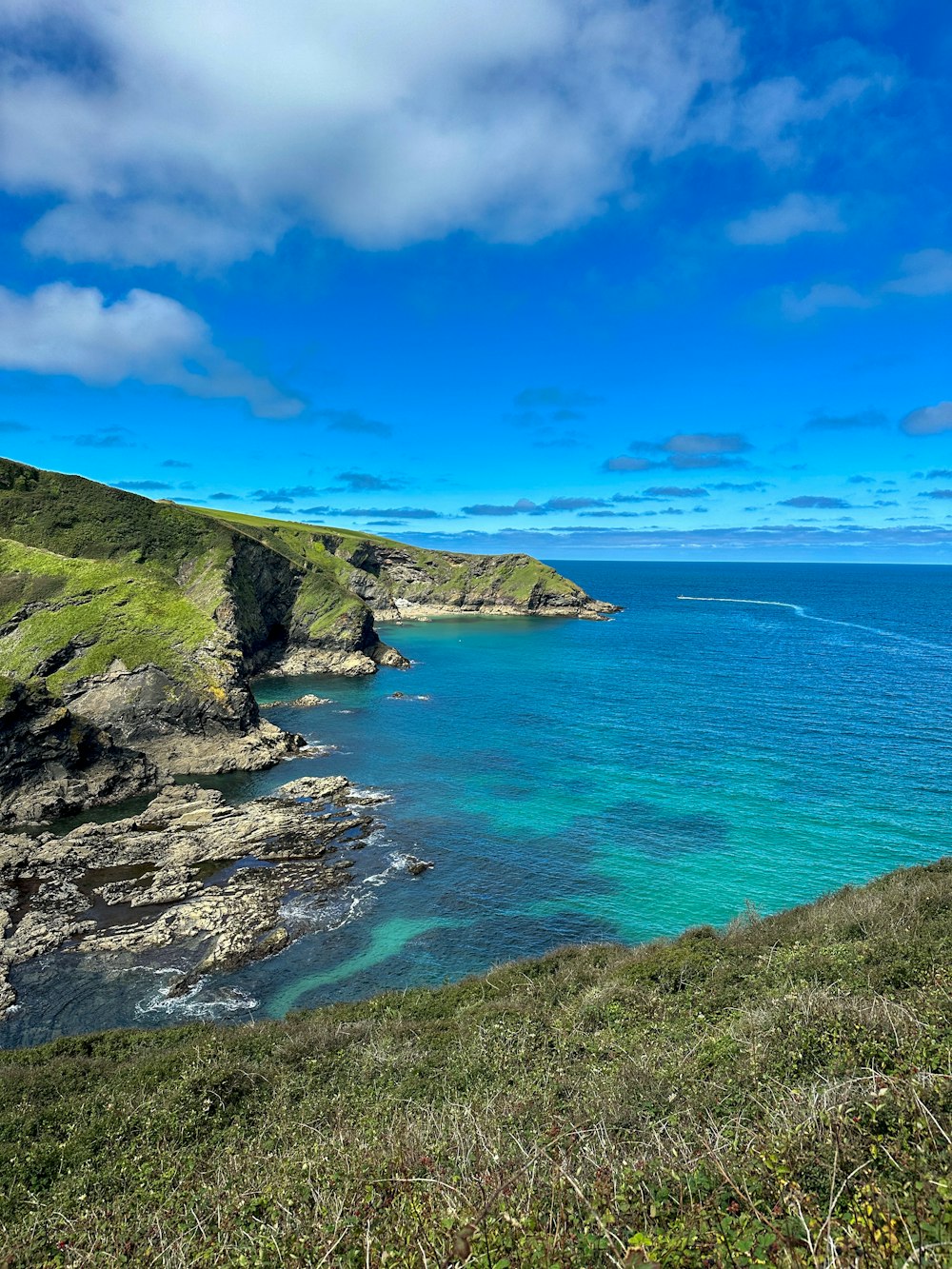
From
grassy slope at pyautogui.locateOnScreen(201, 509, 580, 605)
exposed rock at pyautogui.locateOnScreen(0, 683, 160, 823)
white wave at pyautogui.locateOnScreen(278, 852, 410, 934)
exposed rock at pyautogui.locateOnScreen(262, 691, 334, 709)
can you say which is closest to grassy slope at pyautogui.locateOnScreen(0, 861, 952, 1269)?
white wave at pyautogui.locateOnScreen(278, 852, 410, 934)

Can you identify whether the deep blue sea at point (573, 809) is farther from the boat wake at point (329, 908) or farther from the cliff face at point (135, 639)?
the cliff face at point (135, 639)

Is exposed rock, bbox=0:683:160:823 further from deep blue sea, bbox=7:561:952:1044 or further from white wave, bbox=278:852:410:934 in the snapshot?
white wave, bbox=278:852:410:934

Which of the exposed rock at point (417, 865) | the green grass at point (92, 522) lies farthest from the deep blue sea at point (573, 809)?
the green grass at point (92, 522)

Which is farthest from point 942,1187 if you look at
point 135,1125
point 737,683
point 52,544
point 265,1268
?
point 52,544

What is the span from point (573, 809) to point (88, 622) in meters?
54.1

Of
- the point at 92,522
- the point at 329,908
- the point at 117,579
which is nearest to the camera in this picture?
the point at 329,908

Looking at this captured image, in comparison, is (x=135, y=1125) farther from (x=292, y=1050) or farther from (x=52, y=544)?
(x=52, y=544)

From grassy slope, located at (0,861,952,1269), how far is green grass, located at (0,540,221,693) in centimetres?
4988

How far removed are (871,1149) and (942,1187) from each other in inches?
57.3

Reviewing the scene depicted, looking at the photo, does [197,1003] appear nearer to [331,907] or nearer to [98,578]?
[331,907]

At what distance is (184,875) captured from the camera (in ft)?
133

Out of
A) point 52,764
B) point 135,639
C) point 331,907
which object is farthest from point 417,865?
point 135,639

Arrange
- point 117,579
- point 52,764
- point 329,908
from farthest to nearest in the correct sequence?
point 117,579 → point 52,764 → point 329,908

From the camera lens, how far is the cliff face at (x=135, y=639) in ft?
172
